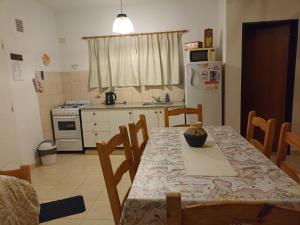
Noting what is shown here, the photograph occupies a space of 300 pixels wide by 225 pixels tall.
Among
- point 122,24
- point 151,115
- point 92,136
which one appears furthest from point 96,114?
point 122,24

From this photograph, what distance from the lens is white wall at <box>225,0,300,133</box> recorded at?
10.8 feet

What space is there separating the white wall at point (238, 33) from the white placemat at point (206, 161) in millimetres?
2007

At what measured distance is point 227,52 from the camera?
3490 millimetres

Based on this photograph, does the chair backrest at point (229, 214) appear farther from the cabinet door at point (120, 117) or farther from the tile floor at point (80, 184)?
the cabinet door at point (120, 117)

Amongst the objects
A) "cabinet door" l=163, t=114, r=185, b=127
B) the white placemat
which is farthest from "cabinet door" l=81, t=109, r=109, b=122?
the white placemat

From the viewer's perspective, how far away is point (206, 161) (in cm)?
144

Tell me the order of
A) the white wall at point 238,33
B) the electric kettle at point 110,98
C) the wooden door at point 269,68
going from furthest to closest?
the electric kettle at point 110,98, the wooden door at point 269,68, the white wall at point 238,33

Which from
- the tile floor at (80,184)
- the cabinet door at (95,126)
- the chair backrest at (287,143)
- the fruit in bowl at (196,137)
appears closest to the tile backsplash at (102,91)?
the cabinet door at (95,126)

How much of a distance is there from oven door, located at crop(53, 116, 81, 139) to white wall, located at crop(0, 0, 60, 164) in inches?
12.5

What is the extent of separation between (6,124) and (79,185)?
1.22 meters

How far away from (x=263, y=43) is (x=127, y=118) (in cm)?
243

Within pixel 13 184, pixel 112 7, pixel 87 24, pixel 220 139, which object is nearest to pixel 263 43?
pixel 220 139

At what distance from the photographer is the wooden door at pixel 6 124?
9.55 feet

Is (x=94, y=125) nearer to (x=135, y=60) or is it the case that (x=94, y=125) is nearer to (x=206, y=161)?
(x=135, y=60)
